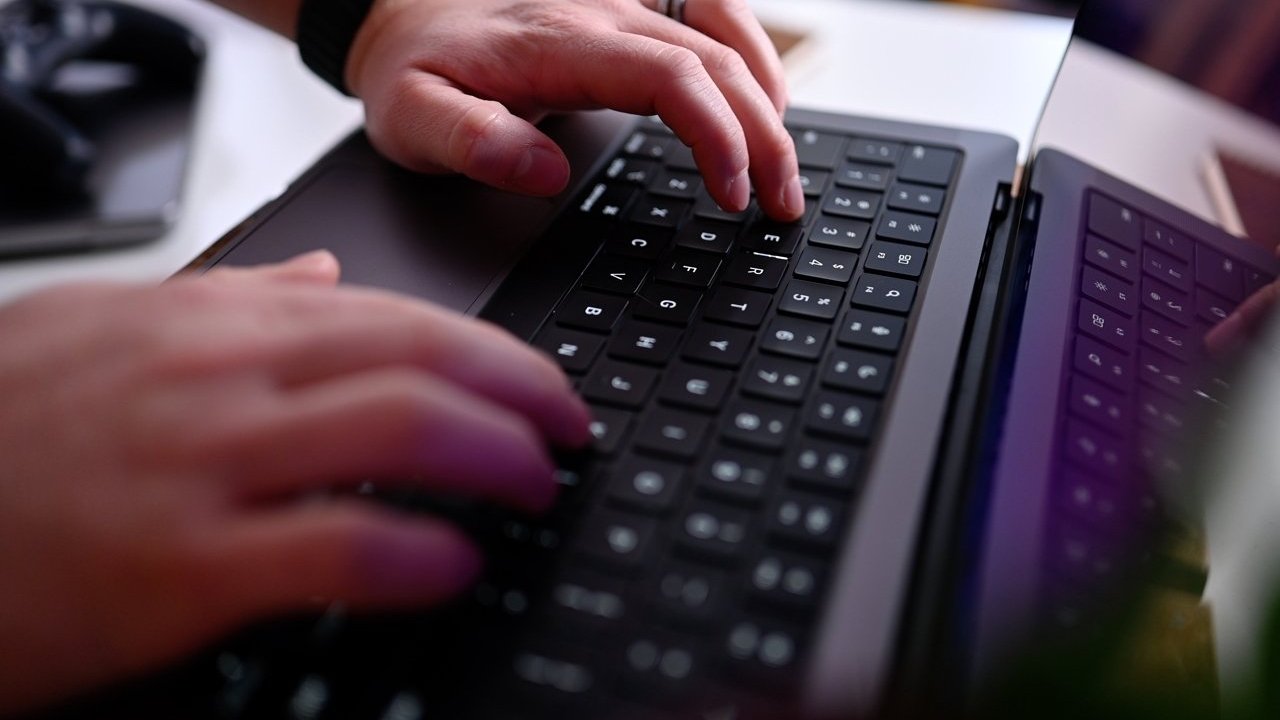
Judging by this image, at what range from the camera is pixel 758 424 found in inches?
14.0

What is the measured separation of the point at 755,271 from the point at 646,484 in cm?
15

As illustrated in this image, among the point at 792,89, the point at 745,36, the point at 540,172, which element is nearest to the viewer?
the point at 540,172

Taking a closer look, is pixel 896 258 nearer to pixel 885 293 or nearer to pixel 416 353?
pixel 885 293

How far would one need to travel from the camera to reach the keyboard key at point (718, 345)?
1.28ft

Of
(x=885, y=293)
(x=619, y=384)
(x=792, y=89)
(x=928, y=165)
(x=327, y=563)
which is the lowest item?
(x=327, y=563)

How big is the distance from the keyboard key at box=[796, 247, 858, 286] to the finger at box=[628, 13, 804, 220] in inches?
1.3

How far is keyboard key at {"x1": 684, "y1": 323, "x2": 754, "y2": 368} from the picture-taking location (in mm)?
391

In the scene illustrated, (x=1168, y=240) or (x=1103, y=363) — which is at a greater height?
(x=1168, y=240)

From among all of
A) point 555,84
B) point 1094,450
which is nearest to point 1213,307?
point 1094,450

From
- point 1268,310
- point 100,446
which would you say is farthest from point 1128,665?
point 100,446

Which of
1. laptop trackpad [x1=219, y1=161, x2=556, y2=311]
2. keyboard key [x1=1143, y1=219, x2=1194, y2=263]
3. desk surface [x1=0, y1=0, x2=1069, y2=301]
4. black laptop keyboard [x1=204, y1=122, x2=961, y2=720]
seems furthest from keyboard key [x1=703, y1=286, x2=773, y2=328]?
desk surface [x1=0, y1=0, x2=1069, y2=301]

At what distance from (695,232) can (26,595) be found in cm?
32

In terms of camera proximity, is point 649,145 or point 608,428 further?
point 649,145

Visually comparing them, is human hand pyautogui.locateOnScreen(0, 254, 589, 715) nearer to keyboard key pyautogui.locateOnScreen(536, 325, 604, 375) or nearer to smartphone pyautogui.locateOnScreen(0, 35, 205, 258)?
keyboard key pyautogui.locateOnScreen(536, 325, 604, 375)
